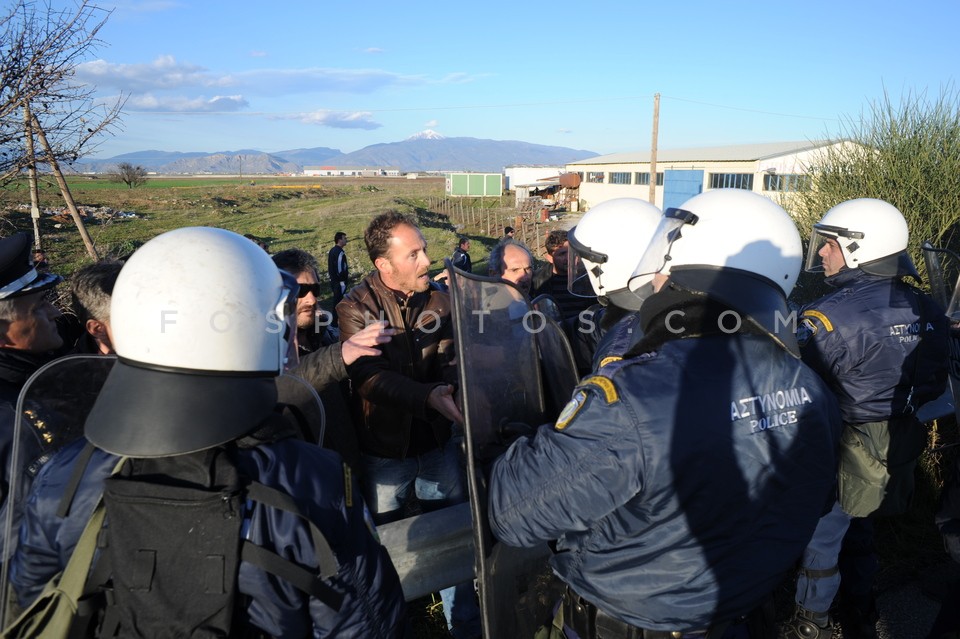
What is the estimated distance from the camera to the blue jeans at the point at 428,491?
2.86m

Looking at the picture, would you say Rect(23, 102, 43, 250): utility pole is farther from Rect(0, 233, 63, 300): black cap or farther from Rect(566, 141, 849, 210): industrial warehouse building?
Rect(566, 141, 849, 210): industrial warehouse building

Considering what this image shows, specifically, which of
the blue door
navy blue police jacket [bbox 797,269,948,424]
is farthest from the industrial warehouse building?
navy blue police jacket [bbox 797,269,948,424]

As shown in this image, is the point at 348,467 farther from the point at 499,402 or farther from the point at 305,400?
the point at 499,402

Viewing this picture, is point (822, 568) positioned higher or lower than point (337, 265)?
lower

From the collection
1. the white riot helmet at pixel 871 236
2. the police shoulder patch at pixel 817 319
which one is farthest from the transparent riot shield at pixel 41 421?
the white riot helmet at pixel 871 236

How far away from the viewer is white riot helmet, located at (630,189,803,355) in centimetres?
152

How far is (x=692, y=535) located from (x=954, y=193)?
24.7ft

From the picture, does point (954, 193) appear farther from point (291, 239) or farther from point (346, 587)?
point (291, 239)

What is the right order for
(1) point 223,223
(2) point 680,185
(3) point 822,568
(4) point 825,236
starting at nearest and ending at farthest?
(3) point 822,568 < (4) point 825,236 < (1) point 223,223 < (2) point 680,185

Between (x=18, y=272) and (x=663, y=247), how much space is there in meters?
2.33

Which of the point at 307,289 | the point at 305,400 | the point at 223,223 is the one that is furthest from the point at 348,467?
the point at 223,223

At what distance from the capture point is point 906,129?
723cm

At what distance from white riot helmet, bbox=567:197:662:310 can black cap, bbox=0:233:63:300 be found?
2168mm

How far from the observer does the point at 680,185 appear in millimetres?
36219
